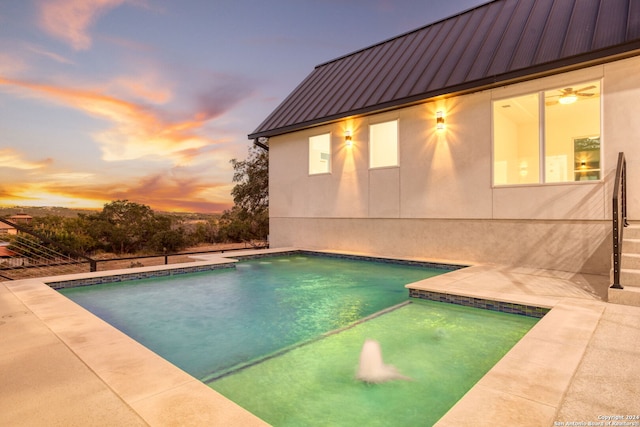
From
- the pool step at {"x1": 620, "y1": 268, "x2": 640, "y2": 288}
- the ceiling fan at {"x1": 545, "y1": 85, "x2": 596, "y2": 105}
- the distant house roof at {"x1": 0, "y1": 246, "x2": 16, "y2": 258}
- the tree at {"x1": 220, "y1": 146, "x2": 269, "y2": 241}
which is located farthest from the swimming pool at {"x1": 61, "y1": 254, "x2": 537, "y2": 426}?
the tree at {"x1": 220, "y1": 146, "x2": 269, "y2": 241}

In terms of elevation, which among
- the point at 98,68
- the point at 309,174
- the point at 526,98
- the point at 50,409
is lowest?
the point at 50,409

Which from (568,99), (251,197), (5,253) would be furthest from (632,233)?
(251,197)

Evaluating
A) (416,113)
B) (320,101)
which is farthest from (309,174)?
(416,113)

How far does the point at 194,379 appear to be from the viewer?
2.09 meters

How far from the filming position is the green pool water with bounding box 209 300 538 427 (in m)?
2.17

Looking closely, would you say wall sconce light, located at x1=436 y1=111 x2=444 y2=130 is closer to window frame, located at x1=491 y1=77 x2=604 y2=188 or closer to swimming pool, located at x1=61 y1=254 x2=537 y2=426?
window frame, located at x1=491 y1=77 x2=604 y2=188

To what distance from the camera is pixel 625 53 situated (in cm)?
503

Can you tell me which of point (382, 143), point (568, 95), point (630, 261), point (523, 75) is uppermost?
point (523, 75)

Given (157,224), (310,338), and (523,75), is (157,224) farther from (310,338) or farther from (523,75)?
(523,75)

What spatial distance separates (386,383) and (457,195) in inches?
204

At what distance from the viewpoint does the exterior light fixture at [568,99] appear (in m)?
6.22

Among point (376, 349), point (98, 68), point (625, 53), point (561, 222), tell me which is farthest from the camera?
point (98, 68)

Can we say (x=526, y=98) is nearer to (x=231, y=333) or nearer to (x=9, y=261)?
(x=231, y=333)

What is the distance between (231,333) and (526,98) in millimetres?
6424
